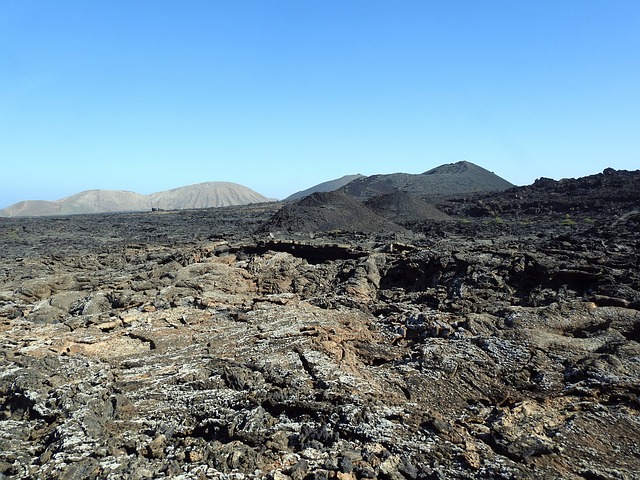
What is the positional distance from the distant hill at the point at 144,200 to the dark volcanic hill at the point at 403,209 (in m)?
67.2

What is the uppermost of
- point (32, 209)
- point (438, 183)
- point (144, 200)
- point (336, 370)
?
point (438, 183)

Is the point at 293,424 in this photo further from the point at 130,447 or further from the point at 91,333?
the point at 91,333

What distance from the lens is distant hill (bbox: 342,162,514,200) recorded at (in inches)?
2328

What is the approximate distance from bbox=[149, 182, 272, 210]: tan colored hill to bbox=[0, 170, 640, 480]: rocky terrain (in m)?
85.9

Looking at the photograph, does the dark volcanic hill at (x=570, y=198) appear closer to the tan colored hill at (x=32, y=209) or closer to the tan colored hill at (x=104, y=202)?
the tan colored hill at (x=32, y=209)

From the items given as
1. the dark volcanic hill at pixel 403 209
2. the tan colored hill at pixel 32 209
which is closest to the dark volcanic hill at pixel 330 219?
the dark volcanic hill at pixel 403 209

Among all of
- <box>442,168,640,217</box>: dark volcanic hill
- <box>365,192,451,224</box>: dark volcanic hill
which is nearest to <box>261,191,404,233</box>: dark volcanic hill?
<box>365,192,451,224</box>: dark volcanic hill

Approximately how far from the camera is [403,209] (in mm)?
29016

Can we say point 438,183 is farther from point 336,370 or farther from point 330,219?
point 336,370

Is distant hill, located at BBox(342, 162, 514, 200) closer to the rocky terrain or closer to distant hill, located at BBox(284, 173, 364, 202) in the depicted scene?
distant hill, located at BBox(284, 173, 364, 202)

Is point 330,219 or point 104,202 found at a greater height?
point 104,202

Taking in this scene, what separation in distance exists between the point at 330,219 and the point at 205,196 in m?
82.0

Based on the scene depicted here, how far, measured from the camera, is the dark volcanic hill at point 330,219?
70.4 feet

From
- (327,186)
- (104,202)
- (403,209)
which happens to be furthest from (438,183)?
(104,202)
